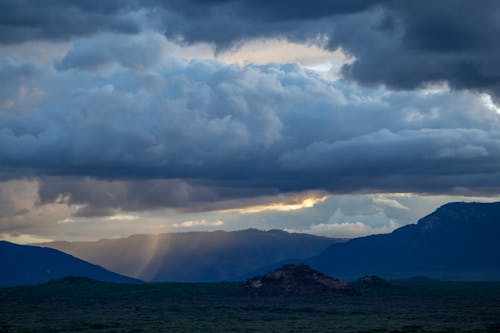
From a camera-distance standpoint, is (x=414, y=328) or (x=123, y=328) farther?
(x=123, y=328)

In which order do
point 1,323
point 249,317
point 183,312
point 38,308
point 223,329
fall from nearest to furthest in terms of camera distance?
point 223,329 → point 1,323 → point 249,317 → point 183,312 → point 38,308

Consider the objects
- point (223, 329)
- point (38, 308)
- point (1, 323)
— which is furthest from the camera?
point (38, 308)

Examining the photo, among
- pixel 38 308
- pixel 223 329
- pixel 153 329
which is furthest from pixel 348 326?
pixel 38 308

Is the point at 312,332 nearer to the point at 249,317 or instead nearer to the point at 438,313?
the point at 249,317

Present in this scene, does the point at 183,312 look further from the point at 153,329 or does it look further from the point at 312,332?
the point at 312,332

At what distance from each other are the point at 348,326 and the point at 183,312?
5396cm

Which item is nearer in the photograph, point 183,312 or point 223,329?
point 223,329

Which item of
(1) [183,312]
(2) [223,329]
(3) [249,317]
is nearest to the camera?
(2) [223,329]

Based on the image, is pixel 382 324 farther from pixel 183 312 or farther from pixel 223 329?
pixel 183 312

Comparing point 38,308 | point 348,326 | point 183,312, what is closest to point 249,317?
point 183,312

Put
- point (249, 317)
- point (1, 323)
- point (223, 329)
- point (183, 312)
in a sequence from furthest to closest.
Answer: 1. point (183, 312)
2. point (249, 317)
3. point (1, 323)
4. point (223, 329)

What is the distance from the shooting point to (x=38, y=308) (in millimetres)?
199625

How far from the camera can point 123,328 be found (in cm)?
13538

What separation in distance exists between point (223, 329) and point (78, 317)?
4606 centimetres
